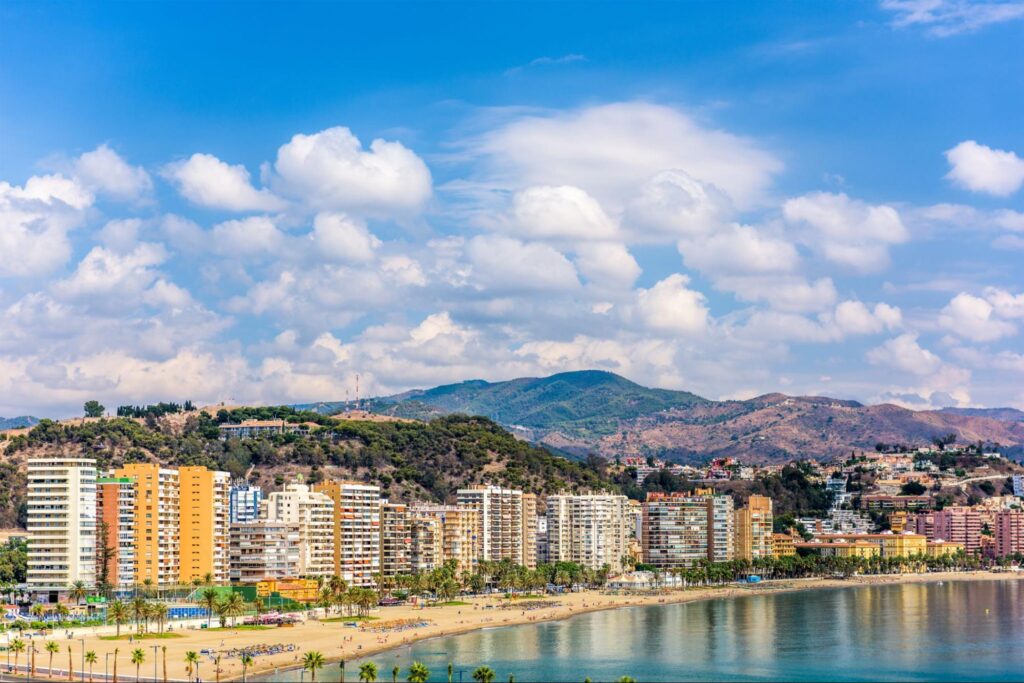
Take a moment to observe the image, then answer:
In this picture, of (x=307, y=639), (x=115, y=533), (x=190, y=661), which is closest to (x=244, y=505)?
(x=115, y=533)

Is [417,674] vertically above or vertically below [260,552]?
below

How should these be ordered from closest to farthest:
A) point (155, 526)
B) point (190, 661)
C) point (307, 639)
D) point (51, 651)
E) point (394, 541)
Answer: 1. point (190, 661)
2. point (51, 651)
3. point (307, 639)
4. point (155, 526)
5. point (394, 541)

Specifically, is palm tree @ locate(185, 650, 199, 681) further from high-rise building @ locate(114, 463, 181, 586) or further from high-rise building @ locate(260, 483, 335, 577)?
high-rise building @ locate(260, 483, 335, 577)

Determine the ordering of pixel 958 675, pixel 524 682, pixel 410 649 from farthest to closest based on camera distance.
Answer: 1. pixel 410 649
2. pixel 958 675
3. pixel 524 682

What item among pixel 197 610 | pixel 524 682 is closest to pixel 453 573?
pixel 197 610

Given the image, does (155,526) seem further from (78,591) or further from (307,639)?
(307,639)

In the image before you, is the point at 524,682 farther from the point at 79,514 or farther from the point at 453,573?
the point at 453,573
